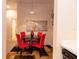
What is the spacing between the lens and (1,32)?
2.43 meters

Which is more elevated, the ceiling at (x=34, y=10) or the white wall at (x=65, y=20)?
the ceiling at (x=34, y=10)

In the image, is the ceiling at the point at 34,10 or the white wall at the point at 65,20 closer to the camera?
the white wall at the point at 65,20

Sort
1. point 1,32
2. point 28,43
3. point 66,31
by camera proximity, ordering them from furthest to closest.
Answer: point 28,43 < point 66,31 < point 1,32

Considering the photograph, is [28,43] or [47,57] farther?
[28,43]

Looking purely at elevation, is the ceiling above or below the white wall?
above

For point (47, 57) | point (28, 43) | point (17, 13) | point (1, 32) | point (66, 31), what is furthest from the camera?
point (17, 13)

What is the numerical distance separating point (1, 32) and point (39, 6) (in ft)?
23.3

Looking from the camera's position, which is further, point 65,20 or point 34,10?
point 34,10

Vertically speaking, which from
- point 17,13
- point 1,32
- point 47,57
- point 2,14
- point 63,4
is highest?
point 17,13

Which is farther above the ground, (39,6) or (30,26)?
(39,6)

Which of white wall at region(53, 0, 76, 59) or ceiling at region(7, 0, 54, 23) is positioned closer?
white wall at region(53, 0, 76, 59)

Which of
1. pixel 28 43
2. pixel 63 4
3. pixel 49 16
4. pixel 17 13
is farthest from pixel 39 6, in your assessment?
pixel 63 4

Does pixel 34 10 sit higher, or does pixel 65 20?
pixel 34 10

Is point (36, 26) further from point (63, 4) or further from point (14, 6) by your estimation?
point (63, 4)
